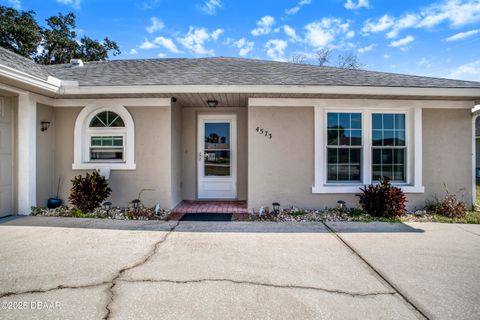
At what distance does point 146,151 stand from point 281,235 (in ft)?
12.3

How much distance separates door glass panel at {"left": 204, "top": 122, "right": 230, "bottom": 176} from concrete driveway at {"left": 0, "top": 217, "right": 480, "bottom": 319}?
2.70 metres

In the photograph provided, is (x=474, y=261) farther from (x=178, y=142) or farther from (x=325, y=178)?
(x=178, y=142)

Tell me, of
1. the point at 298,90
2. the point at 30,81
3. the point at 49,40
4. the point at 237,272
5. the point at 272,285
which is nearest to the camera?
the point at 272,285

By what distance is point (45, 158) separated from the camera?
5859 millimetres

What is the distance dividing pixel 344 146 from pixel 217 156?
3452 millimetres

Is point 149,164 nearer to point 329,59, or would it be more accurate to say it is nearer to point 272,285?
point 272,285

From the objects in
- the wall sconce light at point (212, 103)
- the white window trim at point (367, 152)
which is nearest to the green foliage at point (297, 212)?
the white window trim at point (367, 152)

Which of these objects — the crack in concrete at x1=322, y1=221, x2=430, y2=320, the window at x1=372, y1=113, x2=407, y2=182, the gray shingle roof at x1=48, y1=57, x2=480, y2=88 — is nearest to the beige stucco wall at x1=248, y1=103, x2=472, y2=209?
the window at x1=372, y1=113, x2=407, y2=182

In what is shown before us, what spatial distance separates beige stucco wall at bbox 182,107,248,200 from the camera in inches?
279

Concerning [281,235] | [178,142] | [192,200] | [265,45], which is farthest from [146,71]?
[265,45]

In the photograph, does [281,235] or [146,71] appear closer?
[281,235]

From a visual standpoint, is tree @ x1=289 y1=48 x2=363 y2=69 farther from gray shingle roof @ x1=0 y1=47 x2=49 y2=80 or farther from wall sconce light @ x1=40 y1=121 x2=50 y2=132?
wall sconce light @ x1=40 y1=121 x2=50 y2=132

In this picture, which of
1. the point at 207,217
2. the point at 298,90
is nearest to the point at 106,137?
the point at 207,217

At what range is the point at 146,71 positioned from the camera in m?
6.57
